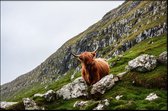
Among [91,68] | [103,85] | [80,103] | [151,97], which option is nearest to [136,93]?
[151,97]

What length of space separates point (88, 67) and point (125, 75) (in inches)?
215

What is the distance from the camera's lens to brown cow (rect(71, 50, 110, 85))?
33.8 meters

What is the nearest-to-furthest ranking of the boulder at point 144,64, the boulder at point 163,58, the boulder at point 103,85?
the boulder at point 103,85 → the boulder at point 144,64 → the boulder at point 163,58

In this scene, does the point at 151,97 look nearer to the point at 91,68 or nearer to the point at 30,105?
the point at 91,68

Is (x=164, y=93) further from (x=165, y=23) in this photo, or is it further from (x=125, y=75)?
(x=165, y=23)

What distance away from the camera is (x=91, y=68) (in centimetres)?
3512

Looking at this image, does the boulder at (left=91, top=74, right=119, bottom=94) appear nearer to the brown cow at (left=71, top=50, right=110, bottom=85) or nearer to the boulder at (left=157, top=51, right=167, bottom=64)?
the brown cow at (left=71, top=50, right=110, bottom=85)

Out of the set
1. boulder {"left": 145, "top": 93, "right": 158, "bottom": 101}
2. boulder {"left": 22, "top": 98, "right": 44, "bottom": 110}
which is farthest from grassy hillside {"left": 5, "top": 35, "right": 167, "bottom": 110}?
boulder {"left": 22, "top": 98, "right": 44, "bottom": 110}

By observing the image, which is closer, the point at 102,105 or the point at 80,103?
the point at 102,105

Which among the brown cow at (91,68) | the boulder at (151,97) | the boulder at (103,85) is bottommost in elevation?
the boulder at (151,97)

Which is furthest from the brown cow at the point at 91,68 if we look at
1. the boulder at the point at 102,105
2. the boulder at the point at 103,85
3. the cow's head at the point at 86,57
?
the boulder at the point at 102,105

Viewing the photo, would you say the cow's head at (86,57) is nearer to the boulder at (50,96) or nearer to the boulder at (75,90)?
the boulder at (75,90)

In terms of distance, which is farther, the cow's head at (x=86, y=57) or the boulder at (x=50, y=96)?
the boulder at (x=50, y=96)

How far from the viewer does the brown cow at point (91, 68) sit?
111 feet
